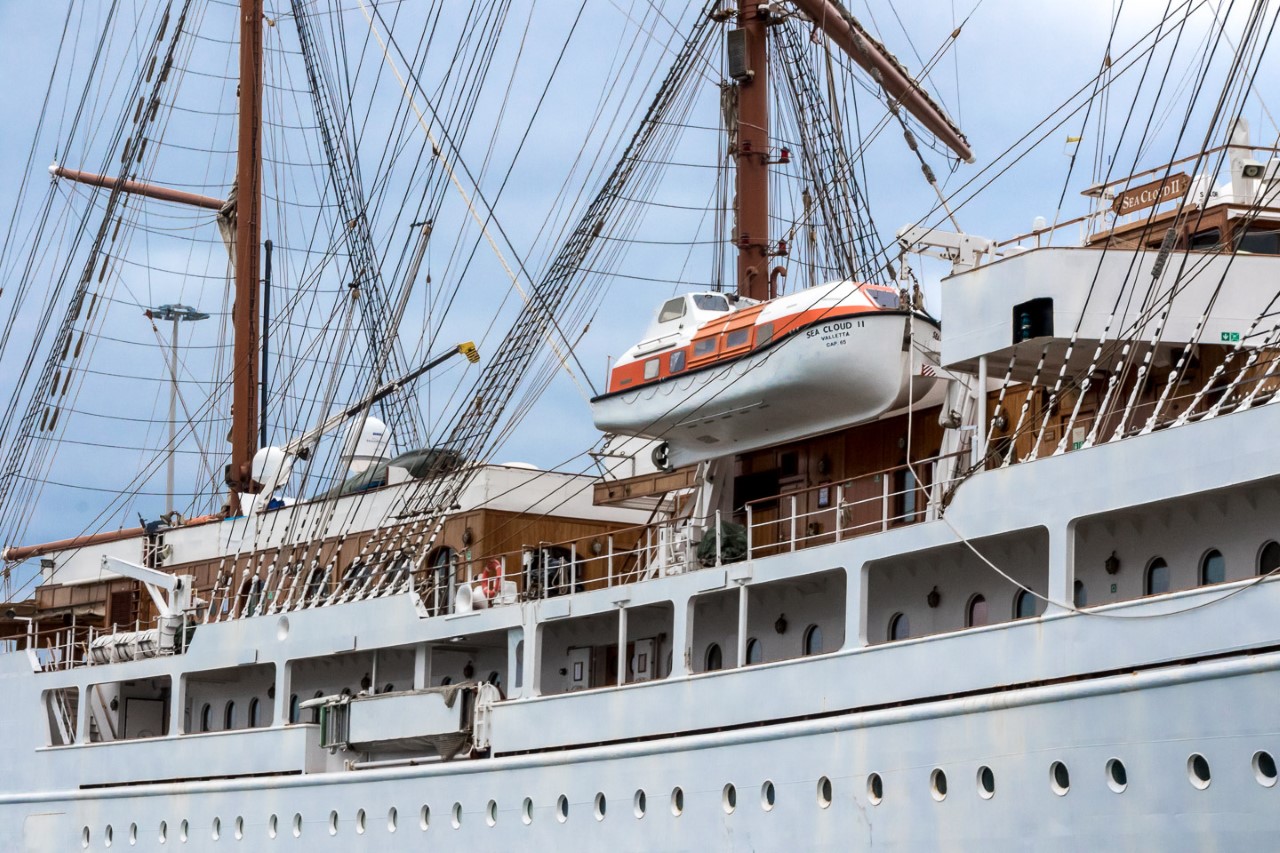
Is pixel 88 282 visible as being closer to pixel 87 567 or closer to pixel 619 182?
pixel 87 567

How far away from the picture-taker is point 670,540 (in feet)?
77.6

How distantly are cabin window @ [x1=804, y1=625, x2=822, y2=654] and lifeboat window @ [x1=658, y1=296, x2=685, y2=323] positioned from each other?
4.98 m

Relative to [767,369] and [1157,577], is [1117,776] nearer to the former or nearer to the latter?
[1157,577]

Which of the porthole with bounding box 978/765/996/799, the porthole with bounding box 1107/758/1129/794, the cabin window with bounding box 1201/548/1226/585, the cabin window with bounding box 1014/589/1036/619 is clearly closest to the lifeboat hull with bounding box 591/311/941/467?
the cabin window with bounding box 1014/589/1036/619

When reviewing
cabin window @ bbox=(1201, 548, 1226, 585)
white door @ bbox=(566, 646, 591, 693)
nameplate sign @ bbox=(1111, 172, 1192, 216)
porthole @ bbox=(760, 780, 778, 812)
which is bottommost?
porthole @ bbox=(760, 780, 778, 812)

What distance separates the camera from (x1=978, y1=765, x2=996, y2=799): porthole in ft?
58.1

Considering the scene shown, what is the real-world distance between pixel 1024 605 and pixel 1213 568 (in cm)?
220

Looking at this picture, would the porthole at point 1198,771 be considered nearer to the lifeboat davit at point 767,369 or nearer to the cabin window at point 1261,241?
the lifeboat davit at point 767,369

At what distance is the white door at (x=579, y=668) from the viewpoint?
24516 millimetres

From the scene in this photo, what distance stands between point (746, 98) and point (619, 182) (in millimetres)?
2265

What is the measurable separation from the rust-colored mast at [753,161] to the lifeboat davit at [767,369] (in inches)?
58.4

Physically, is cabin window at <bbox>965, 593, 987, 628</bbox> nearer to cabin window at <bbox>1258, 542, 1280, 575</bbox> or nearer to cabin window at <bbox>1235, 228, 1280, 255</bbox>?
cabin window at <bbox>1258, 542, 1280, 575</bbox>

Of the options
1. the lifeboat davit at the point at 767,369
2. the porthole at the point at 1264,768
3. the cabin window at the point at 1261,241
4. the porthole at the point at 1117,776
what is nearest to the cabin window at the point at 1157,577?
the porthole at the point at 1117,776

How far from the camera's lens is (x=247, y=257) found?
39.8 m
